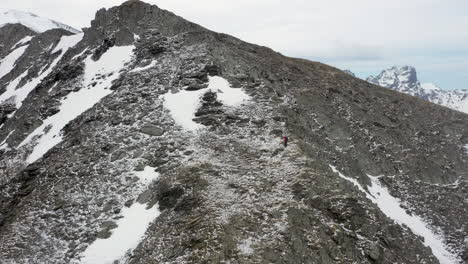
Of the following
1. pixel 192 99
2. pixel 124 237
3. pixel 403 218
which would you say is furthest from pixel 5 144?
pixel 403 218

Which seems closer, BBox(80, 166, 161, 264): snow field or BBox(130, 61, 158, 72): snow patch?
BBox(80, 166, 161, 264): snow field

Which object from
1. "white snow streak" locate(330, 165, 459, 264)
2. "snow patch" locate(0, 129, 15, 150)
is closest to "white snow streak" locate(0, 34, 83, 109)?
"snow patch" locate(0, 129, 15, 150)

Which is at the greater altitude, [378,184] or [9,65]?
[9,65]

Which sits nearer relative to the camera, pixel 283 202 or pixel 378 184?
pixel 283 202

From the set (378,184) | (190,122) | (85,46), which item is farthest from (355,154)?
(85,46)

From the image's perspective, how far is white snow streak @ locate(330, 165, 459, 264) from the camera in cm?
2894

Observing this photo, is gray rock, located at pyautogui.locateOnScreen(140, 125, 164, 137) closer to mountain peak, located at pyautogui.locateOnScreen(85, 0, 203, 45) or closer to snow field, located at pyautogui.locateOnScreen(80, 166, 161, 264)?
snow field, located at pyautogui.locateOnScreen(80, 166, 161, 264)

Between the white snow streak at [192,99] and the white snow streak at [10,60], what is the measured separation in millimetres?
47041

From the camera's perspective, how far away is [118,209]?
25.0m

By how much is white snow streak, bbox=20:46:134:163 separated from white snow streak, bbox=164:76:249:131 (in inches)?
337

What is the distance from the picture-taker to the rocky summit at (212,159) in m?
21.8

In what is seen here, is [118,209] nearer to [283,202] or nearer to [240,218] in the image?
[240,218]

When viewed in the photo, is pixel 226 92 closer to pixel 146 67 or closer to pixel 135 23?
pixel 146 67

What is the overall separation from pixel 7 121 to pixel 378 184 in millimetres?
44466
